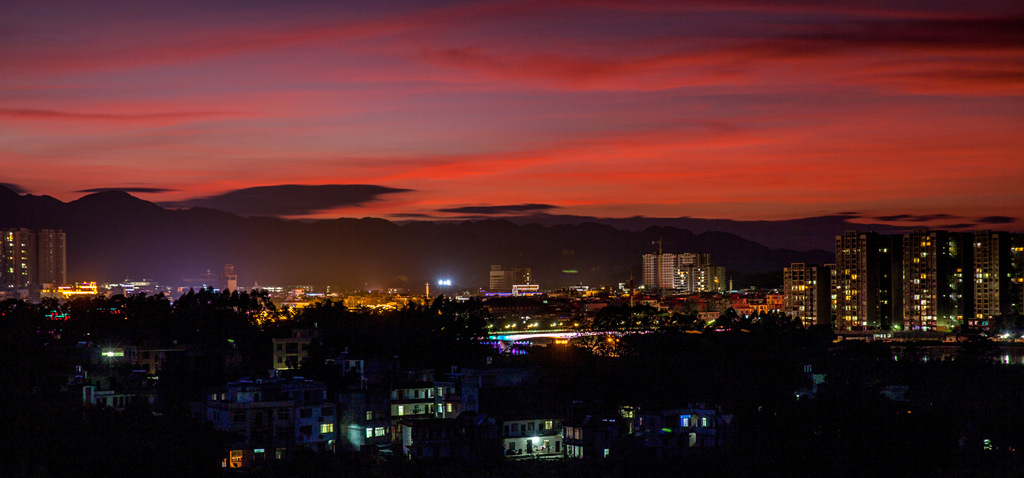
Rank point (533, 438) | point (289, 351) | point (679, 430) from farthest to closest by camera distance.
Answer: point (289, 351), point (679, 430), point (533, 438)

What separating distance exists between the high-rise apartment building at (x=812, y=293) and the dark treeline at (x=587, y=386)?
10870 mm

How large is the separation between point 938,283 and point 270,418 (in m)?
32.4

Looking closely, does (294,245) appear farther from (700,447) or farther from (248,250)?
(700,447)

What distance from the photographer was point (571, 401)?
20.2 metres

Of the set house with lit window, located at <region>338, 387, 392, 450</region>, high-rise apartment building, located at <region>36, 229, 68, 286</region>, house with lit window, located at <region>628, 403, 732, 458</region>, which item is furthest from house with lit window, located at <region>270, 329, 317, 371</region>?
high-rise apartment building, located at <region>36, 229, 68, 286</region>

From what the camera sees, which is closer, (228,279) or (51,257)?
(51,257)

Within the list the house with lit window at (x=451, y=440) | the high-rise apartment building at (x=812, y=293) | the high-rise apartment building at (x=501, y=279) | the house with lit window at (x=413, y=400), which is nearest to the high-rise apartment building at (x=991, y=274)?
the high-rise apartment building at (x=812, y=293)

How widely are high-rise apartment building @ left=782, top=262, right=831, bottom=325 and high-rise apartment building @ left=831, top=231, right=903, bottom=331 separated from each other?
1081 mm

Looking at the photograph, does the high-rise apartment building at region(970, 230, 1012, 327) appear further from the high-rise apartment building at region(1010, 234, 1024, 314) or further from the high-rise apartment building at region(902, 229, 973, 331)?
the high-rise apartment building at region(902, 229, 973, 331)

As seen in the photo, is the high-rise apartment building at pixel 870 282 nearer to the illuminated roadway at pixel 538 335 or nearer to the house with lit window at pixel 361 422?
the illuminated roadway at pixel 538 335

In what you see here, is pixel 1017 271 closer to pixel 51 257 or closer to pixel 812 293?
pixel 812 293

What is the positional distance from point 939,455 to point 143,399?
Answer: 12.0 metres

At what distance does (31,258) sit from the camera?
220 ft

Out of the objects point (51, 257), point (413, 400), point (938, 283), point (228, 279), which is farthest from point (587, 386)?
point (228, 279)
